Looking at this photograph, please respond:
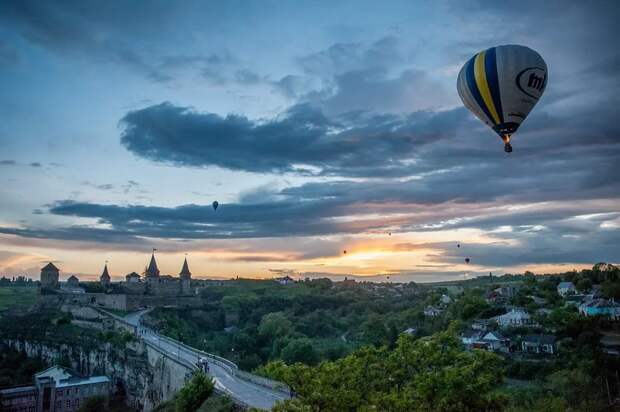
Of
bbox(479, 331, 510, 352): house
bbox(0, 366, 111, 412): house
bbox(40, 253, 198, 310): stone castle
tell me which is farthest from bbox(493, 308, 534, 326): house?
bbox(40, 253, 198, 310): stone castle

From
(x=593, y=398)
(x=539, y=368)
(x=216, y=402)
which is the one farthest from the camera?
(x=539, y=368)

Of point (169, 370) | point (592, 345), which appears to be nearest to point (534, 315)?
point (592, 345)

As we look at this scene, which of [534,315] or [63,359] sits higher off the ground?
[534,315]

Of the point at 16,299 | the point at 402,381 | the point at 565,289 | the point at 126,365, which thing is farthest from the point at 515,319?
the point at 16,299

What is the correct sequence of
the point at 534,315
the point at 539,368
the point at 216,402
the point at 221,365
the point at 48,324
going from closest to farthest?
the point at 216,402
the point at 539,368
the point at 221,365
the point at 534,315
the point at 48,324

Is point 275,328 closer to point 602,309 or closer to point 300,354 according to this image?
point 300,354

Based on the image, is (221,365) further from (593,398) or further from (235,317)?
(235,317)
